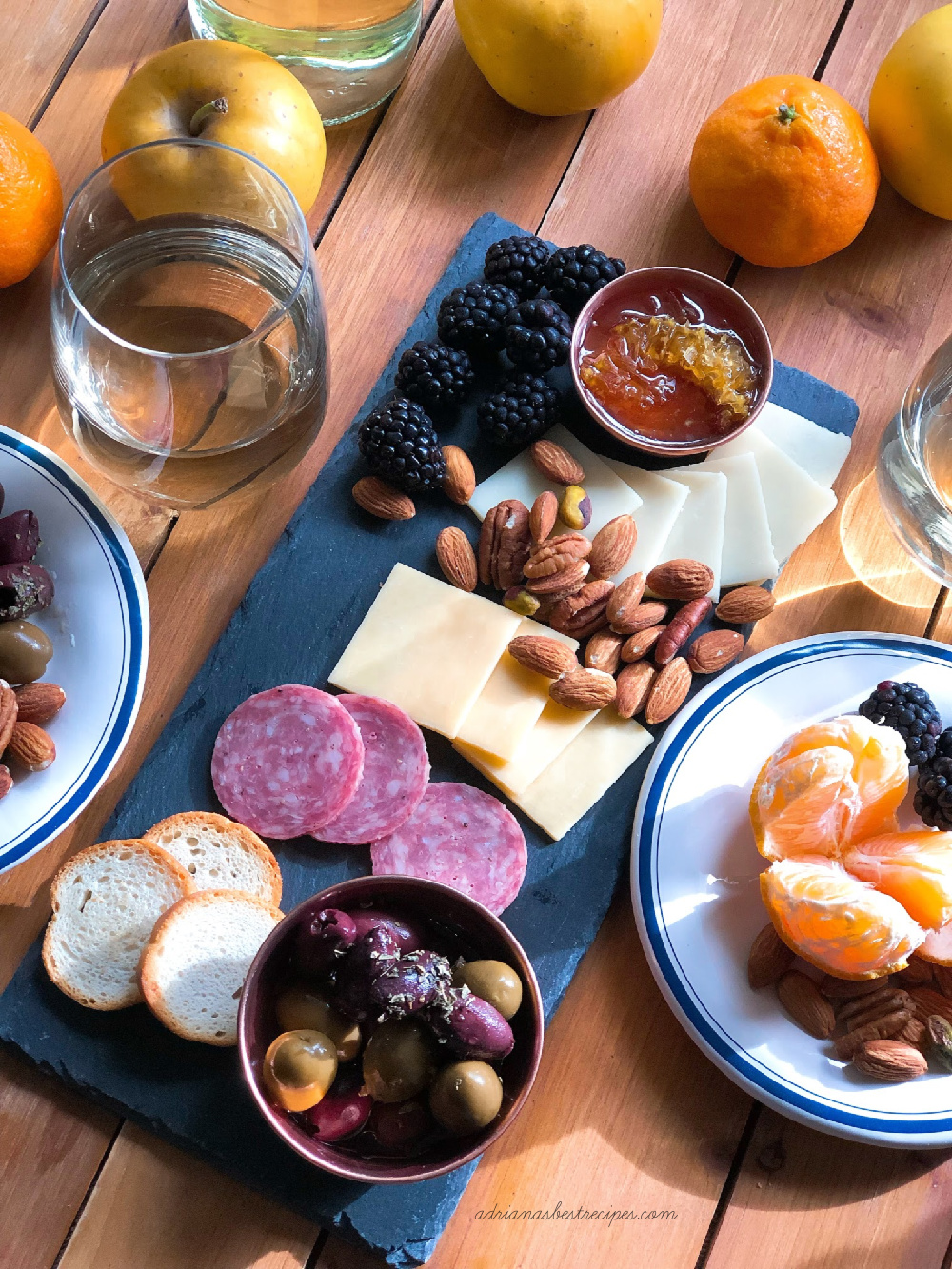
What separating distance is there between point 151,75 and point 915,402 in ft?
3.19

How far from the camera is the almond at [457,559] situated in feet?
4.51

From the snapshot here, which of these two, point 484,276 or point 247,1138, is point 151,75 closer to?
point 484,276

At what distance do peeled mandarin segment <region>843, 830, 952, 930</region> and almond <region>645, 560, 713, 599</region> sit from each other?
0.34 m

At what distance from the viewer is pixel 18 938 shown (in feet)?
4.20

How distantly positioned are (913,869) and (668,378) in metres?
0.62

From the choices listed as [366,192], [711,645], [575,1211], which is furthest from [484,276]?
[575,1211]

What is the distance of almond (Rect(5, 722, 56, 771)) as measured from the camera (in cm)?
120

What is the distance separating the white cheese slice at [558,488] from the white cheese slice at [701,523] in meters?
0.06

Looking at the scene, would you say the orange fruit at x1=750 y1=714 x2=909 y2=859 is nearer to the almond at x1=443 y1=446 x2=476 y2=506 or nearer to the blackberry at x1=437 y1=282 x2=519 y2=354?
the almond at x1=443 y1=446 x2=476 y2=506

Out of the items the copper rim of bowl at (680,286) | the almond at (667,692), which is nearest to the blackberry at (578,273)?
the copper rim of bowl at (680,286)

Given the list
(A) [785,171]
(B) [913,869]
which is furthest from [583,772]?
(A) [785,171]

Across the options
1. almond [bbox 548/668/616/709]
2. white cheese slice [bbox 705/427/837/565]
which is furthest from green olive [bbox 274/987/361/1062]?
white cheese slice [bbox 705/427/837/565]

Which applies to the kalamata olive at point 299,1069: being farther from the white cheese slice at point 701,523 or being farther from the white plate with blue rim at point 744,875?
the white cheese slice at point 701,523

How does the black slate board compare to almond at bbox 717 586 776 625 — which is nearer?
the black slate board
